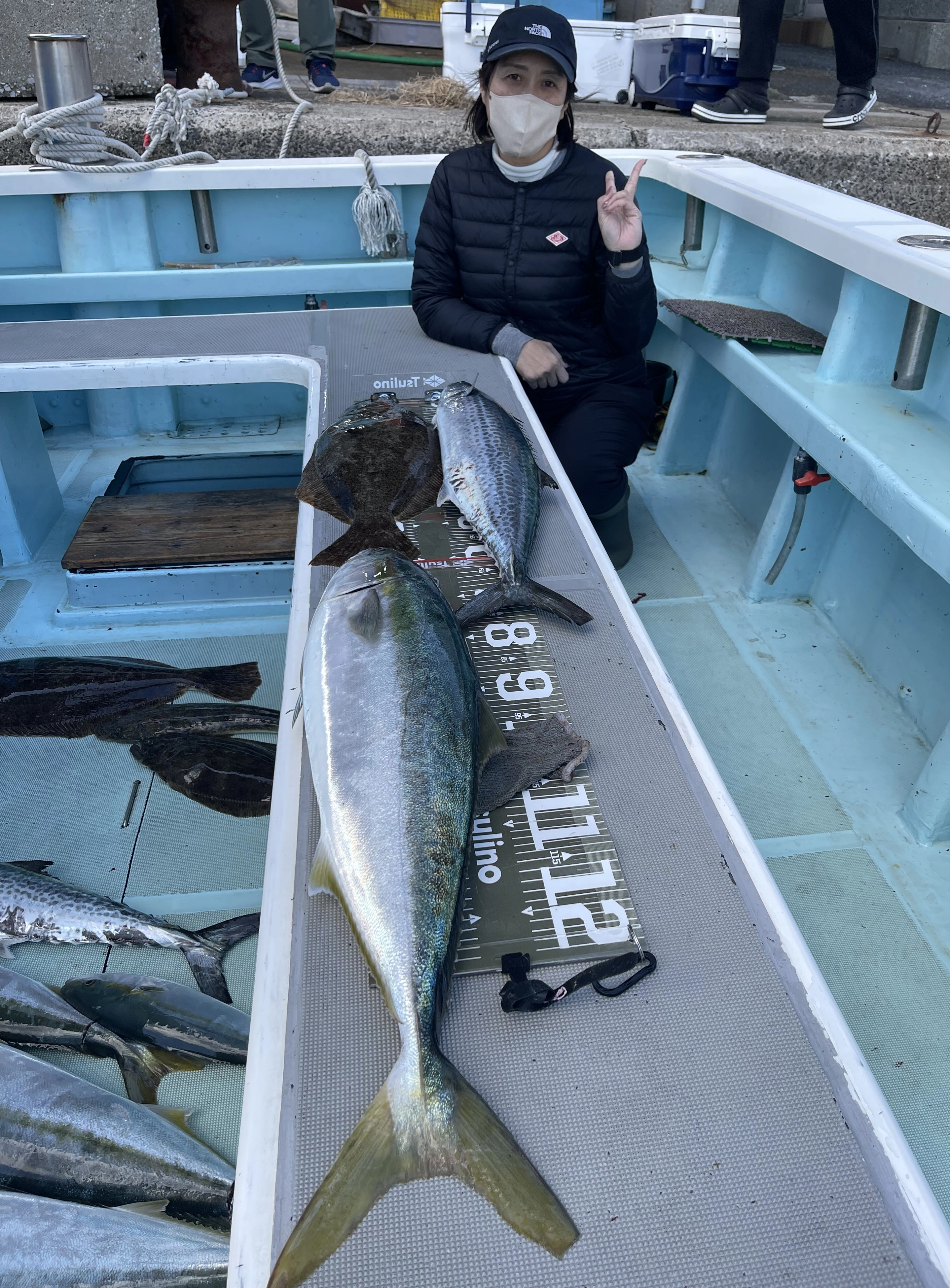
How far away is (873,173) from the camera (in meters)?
5.93

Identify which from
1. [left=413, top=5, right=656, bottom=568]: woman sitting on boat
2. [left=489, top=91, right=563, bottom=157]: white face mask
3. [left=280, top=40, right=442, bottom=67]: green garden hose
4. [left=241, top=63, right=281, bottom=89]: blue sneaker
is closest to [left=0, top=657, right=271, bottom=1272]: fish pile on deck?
[left=413, top=5, right=656, bottom=568]: woman sitting on boat

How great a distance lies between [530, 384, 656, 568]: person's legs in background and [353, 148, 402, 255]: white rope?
1.79 metres

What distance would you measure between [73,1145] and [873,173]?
22.9 feet

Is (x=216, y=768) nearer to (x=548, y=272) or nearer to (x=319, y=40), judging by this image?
(x=548, y=272)

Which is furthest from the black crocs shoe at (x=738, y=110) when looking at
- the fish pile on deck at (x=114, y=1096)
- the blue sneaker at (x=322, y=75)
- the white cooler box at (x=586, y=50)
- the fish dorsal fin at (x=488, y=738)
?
the fish dorsal fin at (x=488, y=738)

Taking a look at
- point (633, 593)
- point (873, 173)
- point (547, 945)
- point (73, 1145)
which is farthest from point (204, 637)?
point (873, 173)

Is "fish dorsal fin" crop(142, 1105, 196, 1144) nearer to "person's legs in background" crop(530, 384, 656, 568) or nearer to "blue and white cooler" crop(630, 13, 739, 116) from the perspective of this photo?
"person's legs in background" crop(530, 384, 656, 568)

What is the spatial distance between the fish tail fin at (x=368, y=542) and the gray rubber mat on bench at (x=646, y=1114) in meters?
0.99

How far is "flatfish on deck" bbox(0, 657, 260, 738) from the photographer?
10.1 ft

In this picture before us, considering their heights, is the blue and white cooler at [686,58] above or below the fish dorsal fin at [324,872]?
above

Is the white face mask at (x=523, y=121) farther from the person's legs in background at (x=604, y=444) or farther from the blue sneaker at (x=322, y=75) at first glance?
the blue sneaker at (x=322, y=75)

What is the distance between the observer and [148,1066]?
6.80 feet

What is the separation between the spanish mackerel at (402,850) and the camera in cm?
107

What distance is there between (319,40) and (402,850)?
998 centimetres
